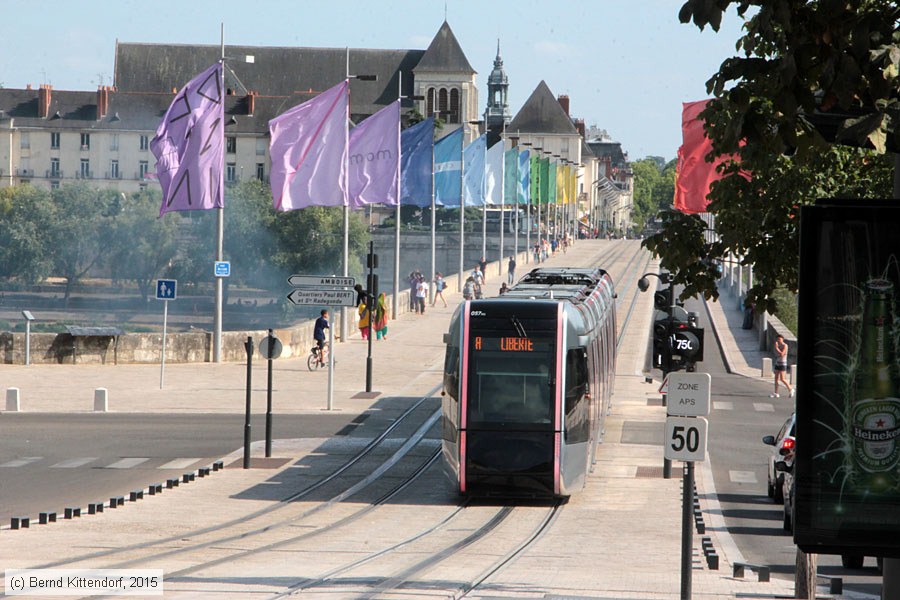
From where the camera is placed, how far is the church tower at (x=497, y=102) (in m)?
184

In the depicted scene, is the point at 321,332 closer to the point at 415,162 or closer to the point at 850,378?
the point at 415,162

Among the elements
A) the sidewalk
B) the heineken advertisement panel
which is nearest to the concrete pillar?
the sidewalk

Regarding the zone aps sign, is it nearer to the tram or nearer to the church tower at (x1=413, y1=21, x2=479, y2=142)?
the tram

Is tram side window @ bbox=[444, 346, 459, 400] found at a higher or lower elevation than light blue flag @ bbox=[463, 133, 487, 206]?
lower

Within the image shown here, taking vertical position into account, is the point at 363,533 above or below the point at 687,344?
below

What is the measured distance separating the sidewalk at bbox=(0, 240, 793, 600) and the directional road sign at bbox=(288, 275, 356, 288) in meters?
3.29

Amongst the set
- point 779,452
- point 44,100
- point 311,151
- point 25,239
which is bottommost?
point 779,452

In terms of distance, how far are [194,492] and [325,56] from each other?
161923 mm

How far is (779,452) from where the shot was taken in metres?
19.8

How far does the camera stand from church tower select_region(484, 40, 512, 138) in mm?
184500

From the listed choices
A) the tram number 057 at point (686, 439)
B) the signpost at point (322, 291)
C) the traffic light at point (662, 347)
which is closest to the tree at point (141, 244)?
the signpost at point (322, 291)

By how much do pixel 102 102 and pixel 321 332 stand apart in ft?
388

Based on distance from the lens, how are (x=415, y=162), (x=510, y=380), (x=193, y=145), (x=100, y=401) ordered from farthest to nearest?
(x=415, y=162) < (x=193, y=145) < (x=100, y=401) < (x=510, y=380)

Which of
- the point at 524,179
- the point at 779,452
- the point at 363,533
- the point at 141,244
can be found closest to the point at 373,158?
the point at 779,452
